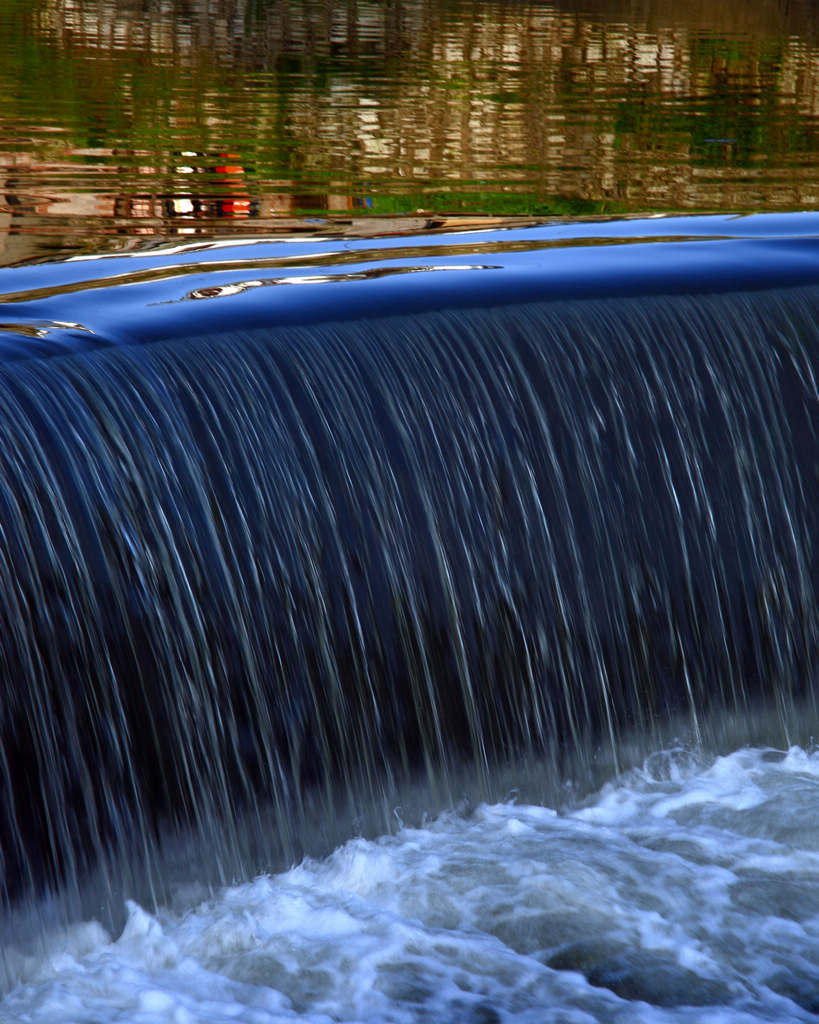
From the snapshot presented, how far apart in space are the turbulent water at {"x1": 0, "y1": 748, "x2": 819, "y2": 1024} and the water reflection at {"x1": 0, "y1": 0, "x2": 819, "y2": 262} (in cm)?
310

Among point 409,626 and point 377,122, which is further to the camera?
point 377,122

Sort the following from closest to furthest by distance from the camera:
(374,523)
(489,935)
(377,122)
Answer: (489,935)
(374,523)
(377,122)

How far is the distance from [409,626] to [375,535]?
30 cm

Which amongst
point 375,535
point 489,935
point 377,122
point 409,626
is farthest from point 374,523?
point 377,122

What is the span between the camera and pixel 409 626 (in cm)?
468

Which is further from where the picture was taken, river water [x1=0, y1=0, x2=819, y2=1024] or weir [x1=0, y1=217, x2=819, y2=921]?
weir [x1=0, y1=217, x2=819, y2=921]

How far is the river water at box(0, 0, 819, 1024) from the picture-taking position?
13.0 feet

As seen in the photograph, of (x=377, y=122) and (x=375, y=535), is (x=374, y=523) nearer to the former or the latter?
(x=375, y=535)

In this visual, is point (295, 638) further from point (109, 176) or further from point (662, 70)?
point (662, 70)

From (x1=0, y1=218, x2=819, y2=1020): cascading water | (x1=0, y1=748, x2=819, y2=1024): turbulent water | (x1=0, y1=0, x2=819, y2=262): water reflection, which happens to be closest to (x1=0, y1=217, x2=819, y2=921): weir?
(x1=0, y1=218, x2=819, y2=1020): cascading water

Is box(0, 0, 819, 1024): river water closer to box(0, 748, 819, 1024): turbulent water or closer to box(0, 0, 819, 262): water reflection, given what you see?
box(0, 748, 819, 1024): turbulent water

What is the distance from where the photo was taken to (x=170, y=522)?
4258mm

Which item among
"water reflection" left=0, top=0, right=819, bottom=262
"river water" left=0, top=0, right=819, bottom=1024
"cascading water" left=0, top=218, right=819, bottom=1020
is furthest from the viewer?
"water reflection" left=0, top=0, right=819, bottom=262

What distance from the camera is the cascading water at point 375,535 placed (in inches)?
161
